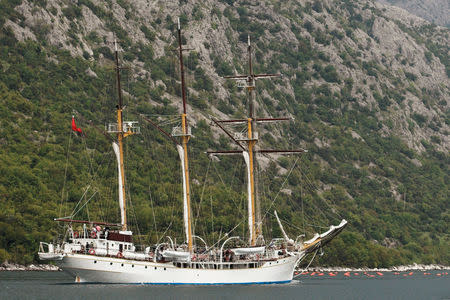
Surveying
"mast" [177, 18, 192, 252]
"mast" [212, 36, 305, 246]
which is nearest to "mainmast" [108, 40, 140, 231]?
"mast" [177, 18, 192, 252]

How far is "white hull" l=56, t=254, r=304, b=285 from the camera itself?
96125 mm

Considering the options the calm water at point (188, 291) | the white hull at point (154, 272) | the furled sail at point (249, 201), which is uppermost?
the furled sail at point (249, 201)

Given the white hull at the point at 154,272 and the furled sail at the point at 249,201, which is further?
the furled sail at the point at 249,201

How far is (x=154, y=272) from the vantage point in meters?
99.5

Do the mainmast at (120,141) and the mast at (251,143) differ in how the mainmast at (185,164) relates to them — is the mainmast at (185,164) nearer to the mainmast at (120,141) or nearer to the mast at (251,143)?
the mast at (251,143)

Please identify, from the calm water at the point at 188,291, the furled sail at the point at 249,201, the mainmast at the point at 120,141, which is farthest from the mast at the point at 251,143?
the mainmast at the point at 120,141

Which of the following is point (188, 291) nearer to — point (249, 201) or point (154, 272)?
point (154, 272)

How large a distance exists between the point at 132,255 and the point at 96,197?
5722 cm

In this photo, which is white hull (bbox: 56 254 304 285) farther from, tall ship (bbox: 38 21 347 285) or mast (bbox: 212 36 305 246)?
mast (bbox: 212 36 305 246)

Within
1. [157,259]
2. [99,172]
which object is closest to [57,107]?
[99,172]

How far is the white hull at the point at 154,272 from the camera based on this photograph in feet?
315

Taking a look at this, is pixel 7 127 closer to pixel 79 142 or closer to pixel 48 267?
pixel 79 142

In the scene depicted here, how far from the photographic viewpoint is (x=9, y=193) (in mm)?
150000

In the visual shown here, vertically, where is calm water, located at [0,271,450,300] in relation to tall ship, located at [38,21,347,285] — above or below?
below
